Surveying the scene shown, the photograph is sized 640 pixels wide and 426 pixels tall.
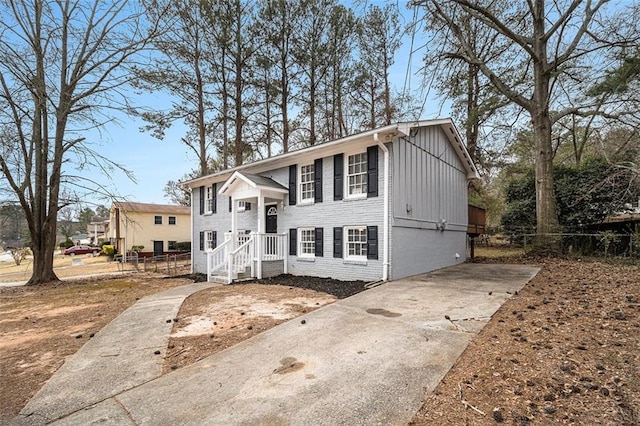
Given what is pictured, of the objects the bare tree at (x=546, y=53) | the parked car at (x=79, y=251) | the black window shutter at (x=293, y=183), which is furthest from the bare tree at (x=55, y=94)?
the parked car at (x=79, y=251)

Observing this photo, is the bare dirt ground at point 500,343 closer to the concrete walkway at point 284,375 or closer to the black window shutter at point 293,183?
the concrete walkway at point 284,375

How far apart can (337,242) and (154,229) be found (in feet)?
81.3

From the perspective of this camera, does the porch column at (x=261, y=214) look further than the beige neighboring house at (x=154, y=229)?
No

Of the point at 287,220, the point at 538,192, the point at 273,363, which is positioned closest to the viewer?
the point at 273,363

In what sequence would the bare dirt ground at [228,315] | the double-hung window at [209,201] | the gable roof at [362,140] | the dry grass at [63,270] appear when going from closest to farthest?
1. the bare dirt ground at [228,315]
2. the gable roof at [362,140]
3. the double-hung window at [209,201]
4. the dry grass at [63,270]

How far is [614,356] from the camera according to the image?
3396 mm

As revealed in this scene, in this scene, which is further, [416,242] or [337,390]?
[416,242]

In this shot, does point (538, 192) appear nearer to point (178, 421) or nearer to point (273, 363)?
point (273, 363)

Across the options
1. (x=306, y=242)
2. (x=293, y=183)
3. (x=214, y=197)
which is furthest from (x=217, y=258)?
(x=214, y=197)

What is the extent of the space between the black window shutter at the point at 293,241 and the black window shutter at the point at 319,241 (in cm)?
109

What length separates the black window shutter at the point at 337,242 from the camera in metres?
10.3

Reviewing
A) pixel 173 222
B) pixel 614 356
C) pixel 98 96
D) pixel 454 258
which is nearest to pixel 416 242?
pixel 454 258

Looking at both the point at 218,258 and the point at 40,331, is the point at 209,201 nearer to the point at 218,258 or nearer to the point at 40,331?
the point at 218,258

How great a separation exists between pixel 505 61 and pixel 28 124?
69.6 feet
